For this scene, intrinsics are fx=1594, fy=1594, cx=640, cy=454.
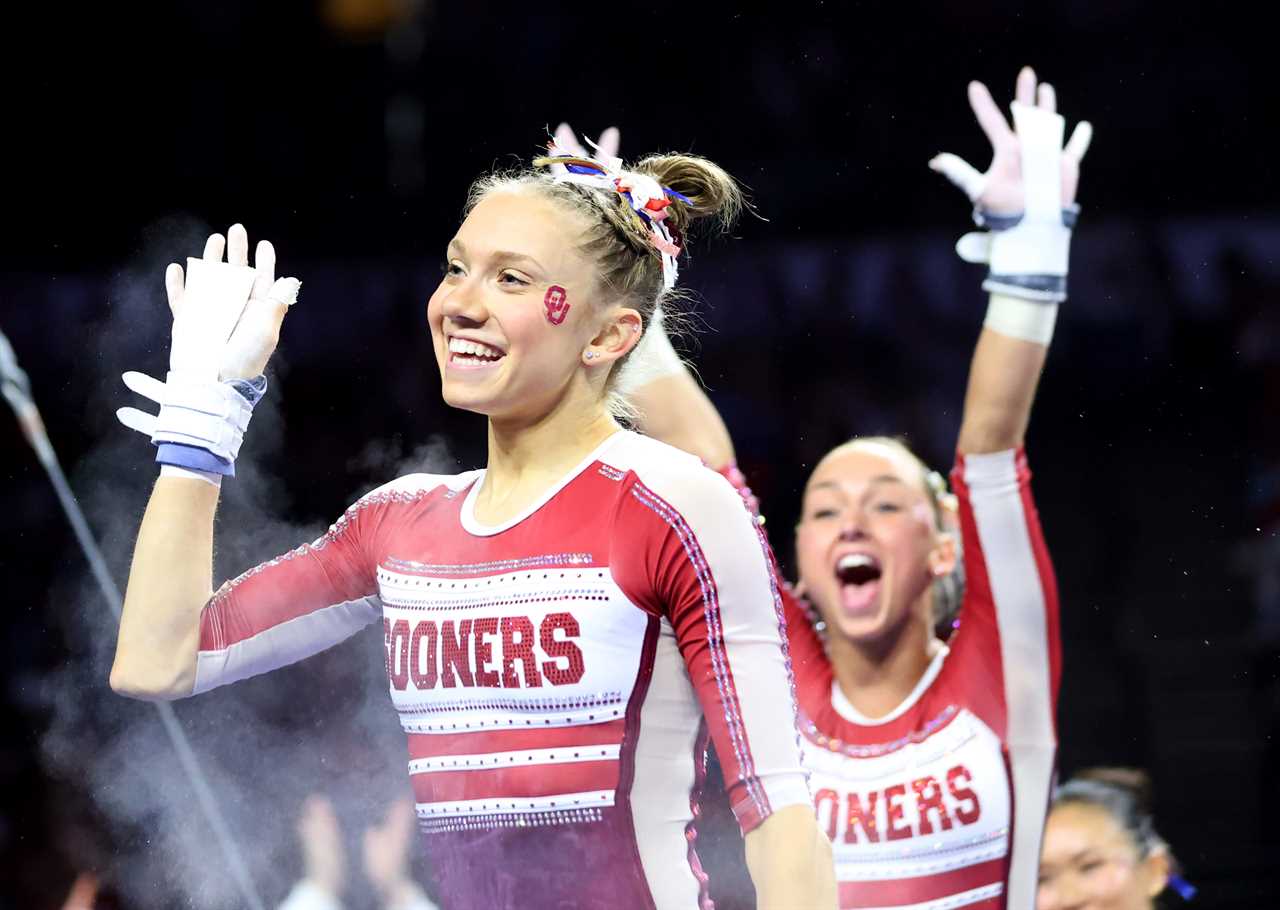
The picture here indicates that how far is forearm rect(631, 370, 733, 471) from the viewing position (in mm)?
2754

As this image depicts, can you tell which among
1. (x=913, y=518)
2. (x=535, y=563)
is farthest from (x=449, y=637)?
(x=913, y=518)

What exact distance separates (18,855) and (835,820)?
7.73ft

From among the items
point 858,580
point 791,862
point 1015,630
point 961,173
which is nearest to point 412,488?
point 791,862

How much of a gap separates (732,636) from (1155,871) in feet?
6.31

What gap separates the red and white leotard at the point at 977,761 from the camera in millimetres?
2520

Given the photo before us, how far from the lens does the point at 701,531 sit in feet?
5.24

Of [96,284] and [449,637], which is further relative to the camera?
[96,284]

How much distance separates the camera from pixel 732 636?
5.18 ft

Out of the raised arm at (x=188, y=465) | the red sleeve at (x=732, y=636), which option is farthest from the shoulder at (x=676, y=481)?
the raised arm at (x=188, y=465)

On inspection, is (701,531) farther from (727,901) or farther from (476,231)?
(727,901)

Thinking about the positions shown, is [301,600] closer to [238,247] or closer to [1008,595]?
[238,247]

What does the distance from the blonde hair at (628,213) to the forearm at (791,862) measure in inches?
21.3

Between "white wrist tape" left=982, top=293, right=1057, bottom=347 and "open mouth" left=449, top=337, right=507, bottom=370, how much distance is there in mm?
1005

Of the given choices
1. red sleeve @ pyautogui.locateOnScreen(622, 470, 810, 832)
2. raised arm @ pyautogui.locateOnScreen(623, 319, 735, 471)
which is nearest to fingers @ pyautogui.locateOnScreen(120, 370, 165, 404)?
red sleeve @ pyautogui.locateOnScreen(622, 470, 810, 832)
